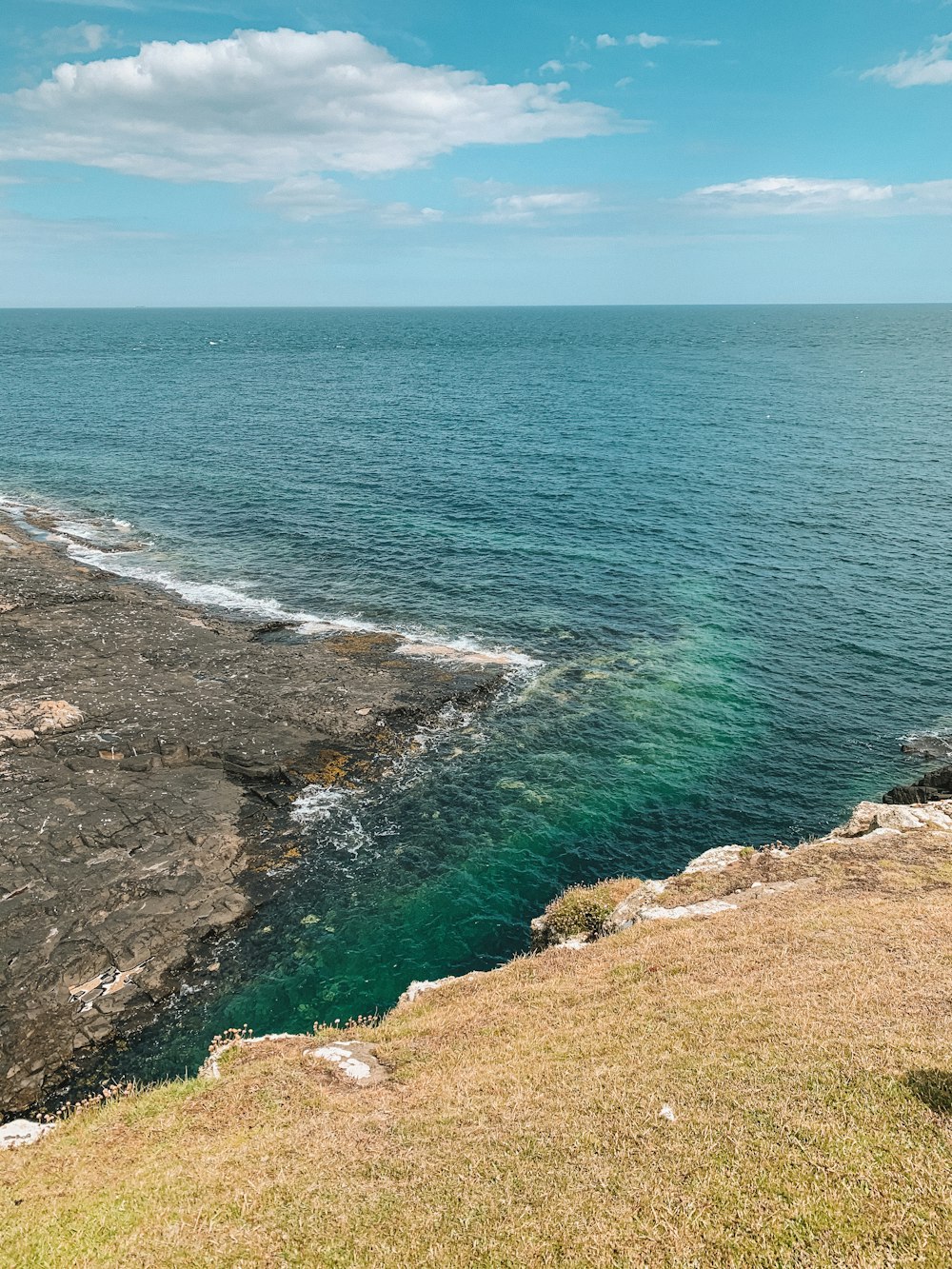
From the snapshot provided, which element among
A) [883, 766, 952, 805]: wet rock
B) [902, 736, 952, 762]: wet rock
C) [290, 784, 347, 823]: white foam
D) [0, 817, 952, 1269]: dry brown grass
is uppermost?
[0, 817, 952, 1269]: dry brown grass

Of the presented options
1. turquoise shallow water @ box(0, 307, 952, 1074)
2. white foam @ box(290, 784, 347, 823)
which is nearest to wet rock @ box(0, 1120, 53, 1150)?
turquoise shallow water @ box(0, 307, 952, 1074)

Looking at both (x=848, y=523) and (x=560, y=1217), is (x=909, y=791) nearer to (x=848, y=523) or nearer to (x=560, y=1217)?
(x=560, y=1217)

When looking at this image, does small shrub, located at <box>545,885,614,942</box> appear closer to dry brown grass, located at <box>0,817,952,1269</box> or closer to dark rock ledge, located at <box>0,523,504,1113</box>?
dry brown grass, located at <box>0,817,952,1269</box>

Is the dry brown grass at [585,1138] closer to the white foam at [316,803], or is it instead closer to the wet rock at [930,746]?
the white foam at [316,803]

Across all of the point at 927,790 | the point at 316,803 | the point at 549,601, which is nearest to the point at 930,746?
the point at 927,790

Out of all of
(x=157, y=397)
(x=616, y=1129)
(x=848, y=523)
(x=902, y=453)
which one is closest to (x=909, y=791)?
(x=616, y=1129)

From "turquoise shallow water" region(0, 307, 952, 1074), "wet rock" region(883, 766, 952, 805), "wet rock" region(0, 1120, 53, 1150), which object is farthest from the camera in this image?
"wet rock" region(883, 766, 952, 805)

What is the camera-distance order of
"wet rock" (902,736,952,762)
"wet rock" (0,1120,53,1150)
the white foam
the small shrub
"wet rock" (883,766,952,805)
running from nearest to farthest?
"wet rock" (0,1120,53,1150) → the small shrub → "wet rock" (883,766,952,805) → the white foam → "wet rock" (902,736,952,762)

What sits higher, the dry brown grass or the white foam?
the dry brown grass
